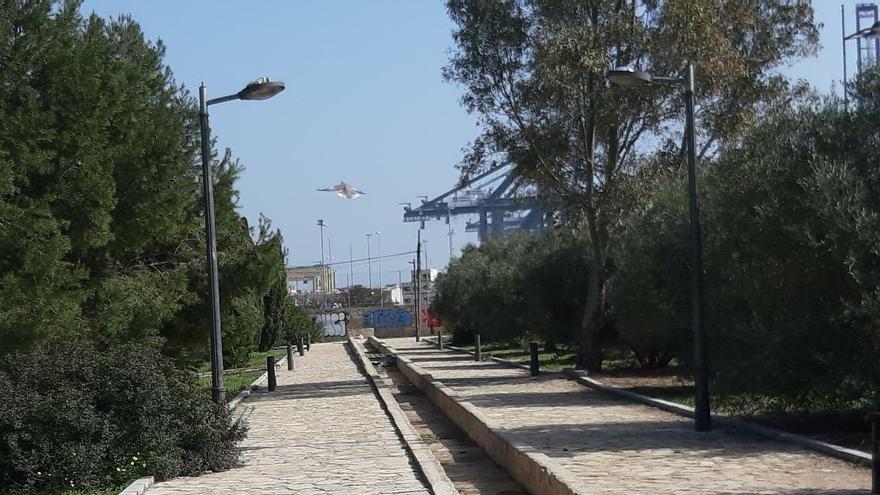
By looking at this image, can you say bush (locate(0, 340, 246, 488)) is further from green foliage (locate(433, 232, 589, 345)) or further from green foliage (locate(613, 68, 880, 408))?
green foliage (locate(433, 232, 589, 345))

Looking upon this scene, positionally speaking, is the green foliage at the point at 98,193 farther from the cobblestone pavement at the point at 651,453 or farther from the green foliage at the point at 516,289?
the green foliage at the point at 516,289

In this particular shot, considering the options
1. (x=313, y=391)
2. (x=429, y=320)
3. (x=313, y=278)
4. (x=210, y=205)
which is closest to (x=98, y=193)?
(x=210, y=205)

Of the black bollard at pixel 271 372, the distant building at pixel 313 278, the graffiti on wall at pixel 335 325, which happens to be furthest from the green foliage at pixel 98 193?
the distant building at pixel 313 278

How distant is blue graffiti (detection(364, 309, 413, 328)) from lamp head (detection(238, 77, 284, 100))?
278 feet

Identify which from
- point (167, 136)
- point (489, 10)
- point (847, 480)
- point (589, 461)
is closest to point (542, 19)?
point (489, 10)

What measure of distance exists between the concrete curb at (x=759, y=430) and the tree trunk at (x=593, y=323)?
5.59 metres

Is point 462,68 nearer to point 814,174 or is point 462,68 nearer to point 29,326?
point 29,326

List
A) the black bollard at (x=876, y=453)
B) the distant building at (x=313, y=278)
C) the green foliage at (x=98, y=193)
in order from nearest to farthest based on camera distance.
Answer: the black bollard at (x=876, y=453)
the green foliage at (x=98, y=193)
the distant building at (x=313, y=278)

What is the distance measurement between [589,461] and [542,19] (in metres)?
19.8

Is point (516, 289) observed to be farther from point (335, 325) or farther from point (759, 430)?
point (335, 325)

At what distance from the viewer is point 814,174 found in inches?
604

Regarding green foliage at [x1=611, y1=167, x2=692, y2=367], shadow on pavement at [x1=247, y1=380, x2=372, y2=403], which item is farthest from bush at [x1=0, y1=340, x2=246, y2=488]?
shadow on pavement at [x1=247, y1=380, x2=372, y2=403]

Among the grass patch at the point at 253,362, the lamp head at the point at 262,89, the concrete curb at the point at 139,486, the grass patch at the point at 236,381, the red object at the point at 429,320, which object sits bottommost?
the concrete curb at the point at 139,486

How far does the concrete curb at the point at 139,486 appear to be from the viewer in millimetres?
12435
